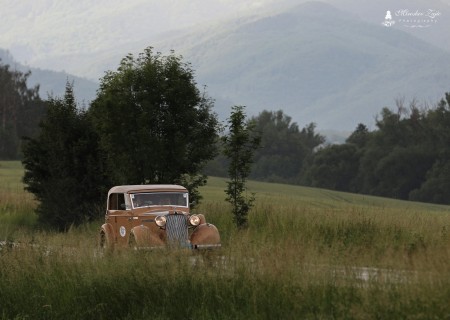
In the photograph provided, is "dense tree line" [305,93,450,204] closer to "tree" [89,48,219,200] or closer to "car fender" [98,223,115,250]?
"tree" [89,48,219,200]

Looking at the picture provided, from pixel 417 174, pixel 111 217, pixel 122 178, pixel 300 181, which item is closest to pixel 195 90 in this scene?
pixel 122 178

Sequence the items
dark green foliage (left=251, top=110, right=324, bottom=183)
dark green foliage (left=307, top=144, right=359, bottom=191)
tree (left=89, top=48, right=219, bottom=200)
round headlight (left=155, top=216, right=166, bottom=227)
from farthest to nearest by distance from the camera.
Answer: dark green foliage (left=251, top=110, right=324, bottom=183), dark green foliage (left=307, top=144, right=359, bottom=191), tree (left=89, top=48, right=219, bottom=200), round headlight (left=155, top=216, right=166, bottom=227)

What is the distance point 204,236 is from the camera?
789 inches

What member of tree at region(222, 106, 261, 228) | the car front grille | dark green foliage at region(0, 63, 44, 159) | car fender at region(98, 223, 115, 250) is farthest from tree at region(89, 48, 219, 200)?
dark green foliage at region(0, 63, 44, 159)

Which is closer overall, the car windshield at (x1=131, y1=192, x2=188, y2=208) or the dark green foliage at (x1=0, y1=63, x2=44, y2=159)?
the car windshield at (x1=131, y1=192, x2=188, y2=208)

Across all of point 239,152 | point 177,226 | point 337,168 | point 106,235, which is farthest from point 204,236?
point 337,168

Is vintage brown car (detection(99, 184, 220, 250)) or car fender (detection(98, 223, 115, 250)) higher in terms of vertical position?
vintage brown car (detection(99, 184, 220, 250))

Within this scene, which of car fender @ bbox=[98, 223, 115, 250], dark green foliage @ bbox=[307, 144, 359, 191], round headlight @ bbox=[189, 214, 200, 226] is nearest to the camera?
round headlight @ bbox=[189, 214, 200, 226]

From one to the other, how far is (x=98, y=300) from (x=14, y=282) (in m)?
2.20

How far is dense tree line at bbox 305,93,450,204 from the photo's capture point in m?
103

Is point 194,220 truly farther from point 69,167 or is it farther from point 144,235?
point 69,167

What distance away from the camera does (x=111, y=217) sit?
22359 millimetres

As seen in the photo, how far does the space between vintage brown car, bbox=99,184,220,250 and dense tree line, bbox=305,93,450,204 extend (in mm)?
80608

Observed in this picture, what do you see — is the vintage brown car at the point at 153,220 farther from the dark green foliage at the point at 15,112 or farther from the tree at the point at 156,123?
the dark green foliage at the point at 15,112
